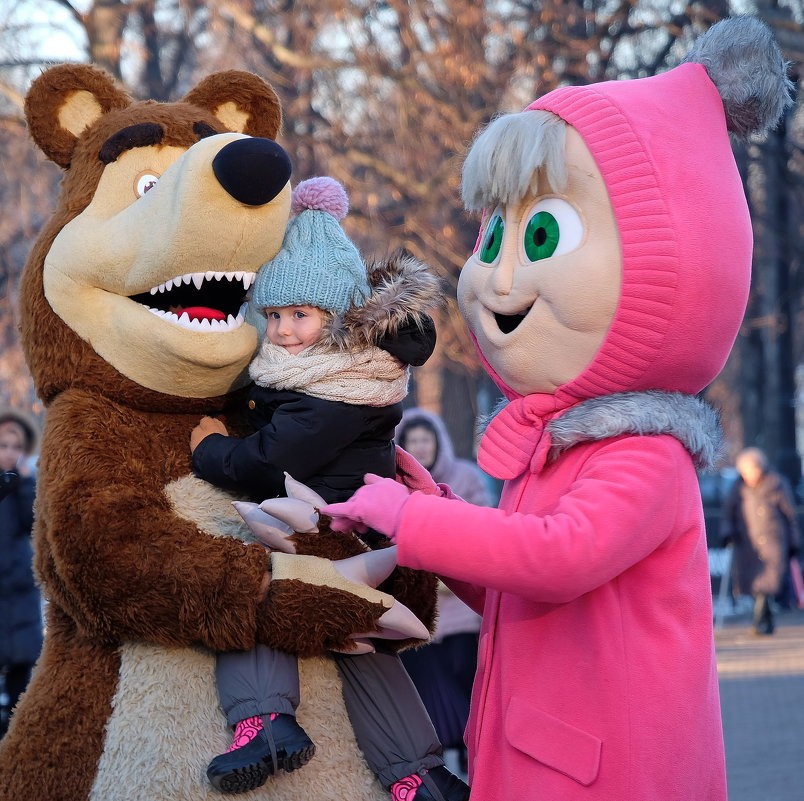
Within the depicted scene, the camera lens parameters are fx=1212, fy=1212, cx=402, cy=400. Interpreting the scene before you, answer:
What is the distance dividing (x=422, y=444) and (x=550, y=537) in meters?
4.25

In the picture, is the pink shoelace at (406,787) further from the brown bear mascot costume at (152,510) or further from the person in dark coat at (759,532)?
the person in dark coat at (759,532)

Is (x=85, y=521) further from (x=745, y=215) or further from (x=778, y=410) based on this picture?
(x=778, y=410)

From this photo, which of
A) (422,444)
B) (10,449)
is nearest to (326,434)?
(422,444)

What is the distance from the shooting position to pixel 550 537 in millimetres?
2629

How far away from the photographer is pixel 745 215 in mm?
2924

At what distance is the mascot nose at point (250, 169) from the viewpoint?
9.56ft

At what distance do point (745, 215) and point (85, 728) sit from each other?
204 centimetres

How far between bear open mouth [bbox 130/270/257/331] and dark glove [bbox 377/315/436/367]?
16.9 inches

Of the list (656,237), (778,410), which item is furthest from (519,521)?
(778,410)

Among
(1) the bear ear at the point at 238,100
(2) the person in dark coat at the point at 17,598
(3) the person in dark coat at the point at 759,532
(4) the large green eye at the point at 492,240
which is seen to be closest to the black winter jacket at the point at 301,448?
(4) the large green eye at the point at 492,240

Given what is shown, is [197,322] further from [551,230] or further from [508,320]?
[551,230]

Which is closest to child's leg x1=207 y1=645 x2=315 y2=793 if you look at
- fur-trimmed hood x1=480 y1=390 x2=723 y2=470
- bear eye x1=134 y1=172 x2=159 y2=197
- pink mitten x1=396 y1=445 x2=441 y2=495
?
pink mitten x1=396 y1=445 x2=441 y2=495

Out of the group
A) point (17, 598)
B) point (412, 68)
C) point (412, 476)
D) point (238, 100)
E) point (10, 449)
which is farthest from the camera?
point (412, 68)

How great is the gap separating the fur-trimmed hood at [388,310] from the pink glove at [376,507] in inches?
14.7
